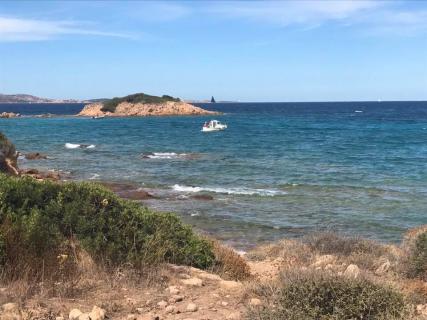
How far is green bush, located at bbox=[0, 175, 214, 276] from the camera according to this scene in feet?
23.6

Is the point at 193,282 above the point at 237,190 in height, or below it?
above

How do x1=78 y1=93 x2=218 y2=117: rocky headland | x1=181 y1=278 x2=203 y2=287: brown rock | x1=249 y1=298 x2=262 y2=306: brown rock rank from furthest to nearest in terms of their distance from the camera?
x1=78 y1=93 x2=218 y2=117: rocky headland < x1=181 y1=278 x2=203 y2=287: brown rock < x1=249 y1=298 x2=262 y2=306: brown rock

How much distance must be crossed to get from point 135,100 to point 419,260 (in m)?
140

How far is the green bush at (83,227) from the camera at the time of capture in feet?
23.6

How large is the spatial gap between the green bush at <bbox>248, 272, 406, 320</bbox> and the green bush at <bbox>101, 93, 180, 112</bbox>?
137813mm

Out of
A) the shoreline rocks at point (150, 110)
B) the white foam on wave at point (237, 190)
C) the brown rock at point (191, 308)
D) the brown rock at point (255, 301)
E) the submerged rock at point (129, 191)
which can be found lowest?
the white foam on wave at point (237, 190)

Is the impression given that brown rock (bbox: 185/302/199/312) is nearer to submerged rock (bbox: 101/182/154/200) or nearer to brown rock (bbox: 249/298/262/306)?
brown rock (bbox: 249/298/262/306)

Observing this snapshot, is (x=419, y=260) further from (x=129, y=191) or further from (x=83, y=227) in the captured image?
(x=129, y=191)

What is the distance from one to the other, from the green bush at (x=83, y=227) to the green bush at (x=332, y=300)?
2.79m

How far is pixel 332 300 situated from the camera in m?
5.48

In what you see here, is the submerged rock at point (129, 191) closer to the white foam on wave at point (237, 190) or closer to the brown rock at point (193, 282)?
the white foam on wave at point (237, 190)

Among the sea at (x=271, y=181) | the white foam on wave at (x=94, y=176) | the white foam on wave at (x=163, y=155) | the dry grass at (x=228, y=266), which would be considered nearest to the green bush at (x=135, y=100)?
the sea at (x=271, y=181)

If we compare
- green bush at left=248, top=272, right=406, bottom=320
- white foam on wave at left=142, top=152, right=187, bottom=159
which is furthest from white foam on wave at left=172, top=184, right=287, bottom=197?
green bush at left=248, top=272, right=406, bottom=320

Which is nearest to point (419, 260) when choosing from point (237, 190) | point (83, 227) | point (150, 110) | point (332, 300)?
point (332, 300)
